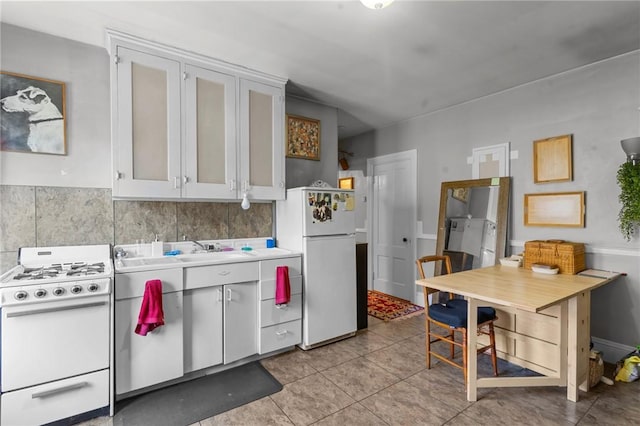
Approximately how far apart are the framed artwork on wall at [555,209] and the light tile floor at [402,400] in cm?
137

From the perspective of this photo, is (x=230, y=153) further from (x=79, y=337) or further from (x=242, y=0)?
(x=79, y=337)

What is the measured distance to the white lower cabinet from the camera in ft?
7.18

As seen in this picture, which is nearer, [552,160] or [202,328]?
[202,328]

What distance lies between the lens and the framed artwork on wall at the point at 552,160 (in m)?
3.01

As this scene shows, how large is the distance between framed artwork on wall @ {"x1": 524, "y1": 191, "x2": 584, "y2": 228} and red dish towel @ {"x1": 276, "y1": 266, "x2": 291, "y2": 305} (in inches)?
101

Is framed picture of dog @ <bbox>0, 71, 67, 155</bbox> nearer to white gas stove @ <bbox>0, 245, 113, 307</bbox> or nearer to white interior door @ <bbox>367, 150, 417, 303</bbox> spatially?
white gas stove @ <bbox>0, 245, 113, 307</bbox>

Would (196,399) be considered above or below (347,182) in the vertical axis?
below

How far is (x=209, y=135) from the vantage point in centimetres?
279

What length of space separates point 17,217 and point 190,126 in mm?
1394

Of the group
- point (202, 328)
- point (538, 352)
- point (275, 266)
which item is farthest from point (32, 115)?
point (538, 352)

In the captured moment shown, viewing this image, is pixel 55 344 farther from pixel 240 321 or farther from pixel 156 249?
pixel 240 321

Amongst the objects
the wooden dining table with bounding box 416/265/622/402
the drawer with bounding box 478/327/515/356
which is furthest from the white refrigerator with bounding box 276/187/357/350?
the drawer with bounding box 478/327/515/356

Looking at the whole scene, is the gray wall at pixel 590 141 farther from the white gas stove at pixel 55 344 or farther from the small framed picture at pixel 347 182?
the white gas stove at pixel 55 344

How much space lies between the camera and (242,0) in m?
2.01
